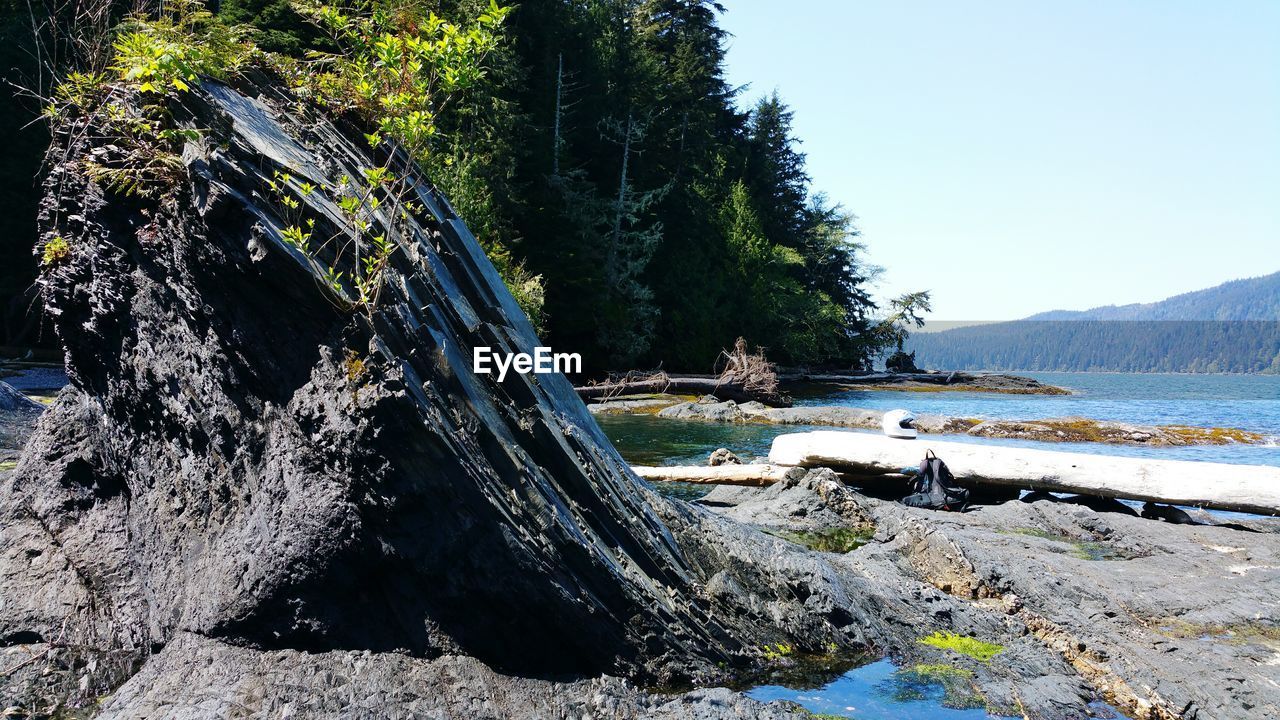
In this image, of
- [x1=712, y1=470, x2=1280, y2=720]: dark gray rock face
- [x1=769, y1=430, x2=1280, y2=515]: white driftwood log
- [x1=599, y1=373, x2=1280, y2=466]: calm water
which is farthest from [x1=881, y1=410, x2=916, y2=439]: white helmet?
[x1=599, y1=373, x2=1280, y2=466]: calm water

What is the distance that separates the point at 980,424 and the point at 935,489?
13502 mm

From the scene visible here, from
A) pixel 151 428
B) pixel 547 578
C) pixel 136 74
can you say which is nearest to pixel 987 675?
pixel 547 578

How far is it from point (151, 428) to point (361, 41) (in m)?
2.99

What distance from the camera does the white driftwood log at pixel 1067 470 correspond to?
35.1ft

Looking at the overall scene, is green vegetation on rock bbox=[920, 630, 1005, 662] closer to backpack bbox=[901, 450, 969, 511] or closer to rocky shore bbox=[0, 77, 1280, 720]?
rocky shore bbox=[0, 77, 1280, 720]

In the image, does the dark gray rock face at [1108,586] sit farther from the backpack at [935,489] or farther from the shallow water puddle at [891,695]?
the backpack at [935,489]

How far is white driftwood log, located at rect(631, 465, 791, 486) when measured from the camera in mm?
13078

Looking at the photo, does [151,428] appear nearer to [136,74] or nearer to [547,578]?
[136,74]

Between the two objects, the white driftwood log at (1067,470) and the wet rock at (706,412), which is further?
the wet rock at (706,412)

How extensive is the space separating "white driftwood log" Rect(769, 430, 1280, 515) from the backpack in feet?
1.46

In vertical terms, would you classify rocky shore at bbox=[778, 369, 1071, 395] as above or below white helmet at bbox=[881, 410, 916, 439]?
below

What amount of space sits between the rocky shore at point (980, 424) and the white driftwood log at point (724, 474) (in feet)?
37.4

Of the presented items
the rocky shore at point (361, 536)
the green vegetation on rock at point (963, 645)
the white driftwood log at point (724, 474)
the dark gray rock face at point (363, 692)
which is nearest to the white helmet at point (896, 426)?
the white driftwood log at point (724, 474)

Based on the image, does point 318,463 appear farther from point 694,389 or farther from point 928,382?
point 928,382
